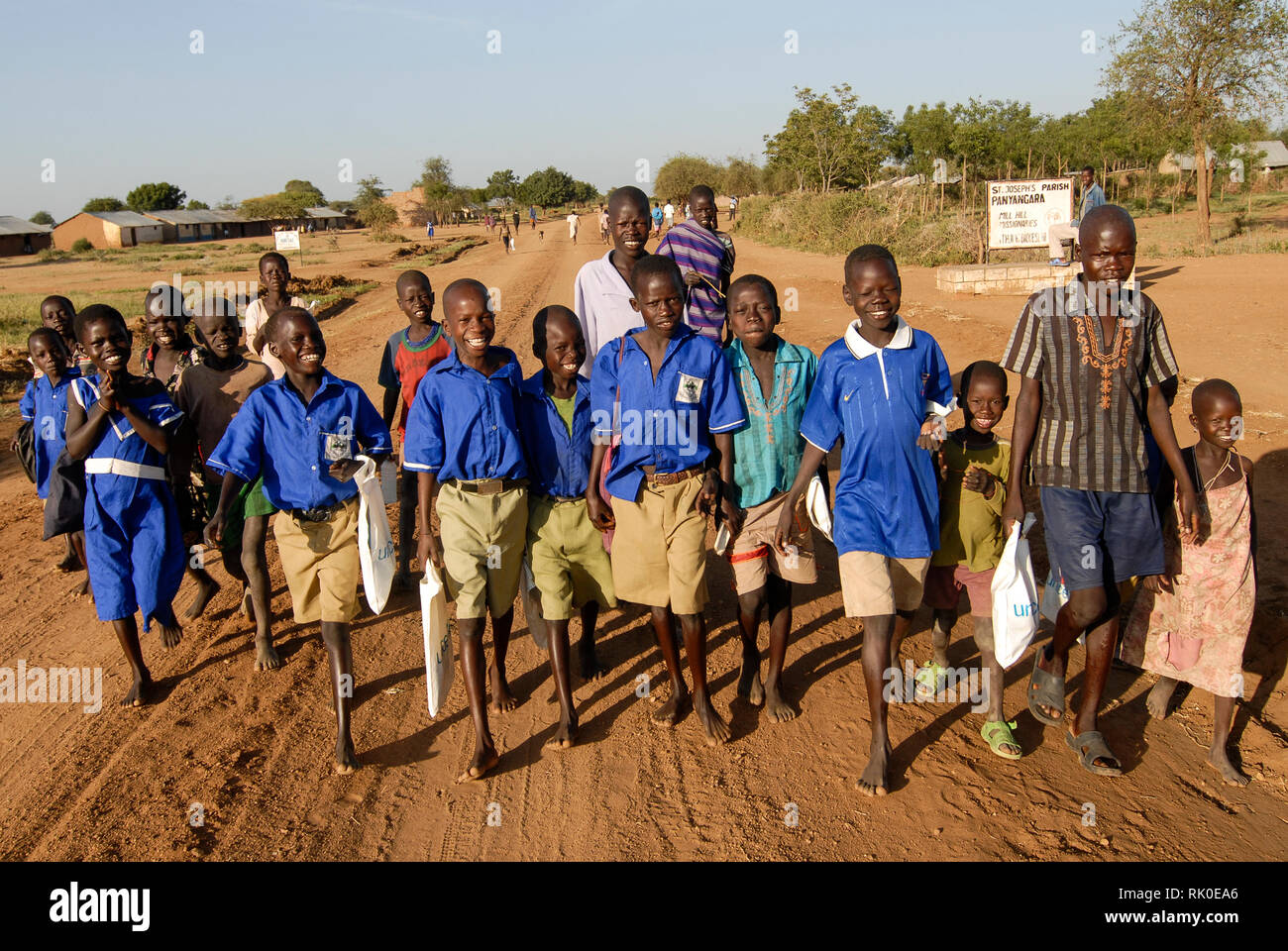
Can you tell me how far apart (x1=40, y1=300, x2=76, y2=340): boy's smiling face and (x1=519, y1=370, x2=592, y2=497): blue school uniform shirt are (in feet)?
12.0

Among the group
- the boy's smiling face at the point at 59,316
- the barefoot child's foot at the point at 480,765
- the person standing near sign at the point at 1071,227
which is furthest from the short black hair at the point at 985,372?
the person standing near sign at the point at 1071,227

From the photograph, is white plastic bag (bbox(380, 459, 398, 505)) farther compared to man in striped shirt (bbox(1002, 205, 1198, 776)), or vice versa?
white plastic bag (bbox(380, 459, 398, 505))

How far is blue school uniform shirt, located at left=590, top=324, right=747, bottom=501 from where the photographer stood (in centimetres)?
366

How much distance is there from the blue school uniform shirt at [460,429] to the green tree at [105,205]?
8087 centimetres

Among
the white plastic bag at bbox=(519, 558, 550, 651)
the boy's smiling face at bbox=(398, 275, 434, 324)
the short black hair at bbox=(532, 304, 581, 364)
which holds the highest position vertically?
the boy's smiling face at bbox=(398, 275, 434, 324)

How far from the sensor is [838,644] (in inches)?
188

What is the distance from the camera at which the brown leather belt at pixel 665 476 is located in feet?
12.1

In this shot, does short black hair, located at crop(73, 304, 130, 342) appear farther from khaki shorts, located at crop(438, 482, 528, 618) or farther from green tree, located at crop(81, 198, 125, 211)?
green tree, located at crop(81, 198, 125, 211)

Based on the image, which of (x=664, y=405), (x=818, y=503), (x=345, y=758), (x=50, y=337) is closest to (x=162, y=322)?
(x=50, y=337)

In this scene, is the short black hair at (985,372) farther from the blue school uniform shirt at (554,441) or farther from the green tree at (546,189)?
the green tree at (546,189)

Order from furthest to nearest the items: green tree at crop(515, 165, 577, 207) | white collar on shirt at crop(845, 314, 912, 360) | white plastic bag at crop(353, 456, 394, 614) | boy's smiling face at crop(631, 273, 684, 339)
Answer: green tree at crop(515, 165, 577, 207) → white plastic bag at crop(353, 456, 394, 614) → boy's smiling face at crop(631, 273, 684, 339) → white collar on shirt at crop(845, 314, 912, 360)

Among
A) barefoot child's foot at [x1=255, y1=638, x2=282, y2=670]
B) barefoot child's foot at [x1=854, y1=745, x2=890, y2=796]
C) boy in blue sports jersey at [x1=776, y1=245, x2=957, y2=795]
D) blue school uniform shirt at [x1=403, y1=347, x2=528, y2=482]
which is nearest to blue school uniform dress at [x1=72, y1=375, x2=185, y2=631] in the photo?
barefoot child's foot at [x1=255, y1=638, x2=282, y2=670]

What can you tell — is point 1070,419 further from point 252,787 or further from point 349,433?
point 252,787
